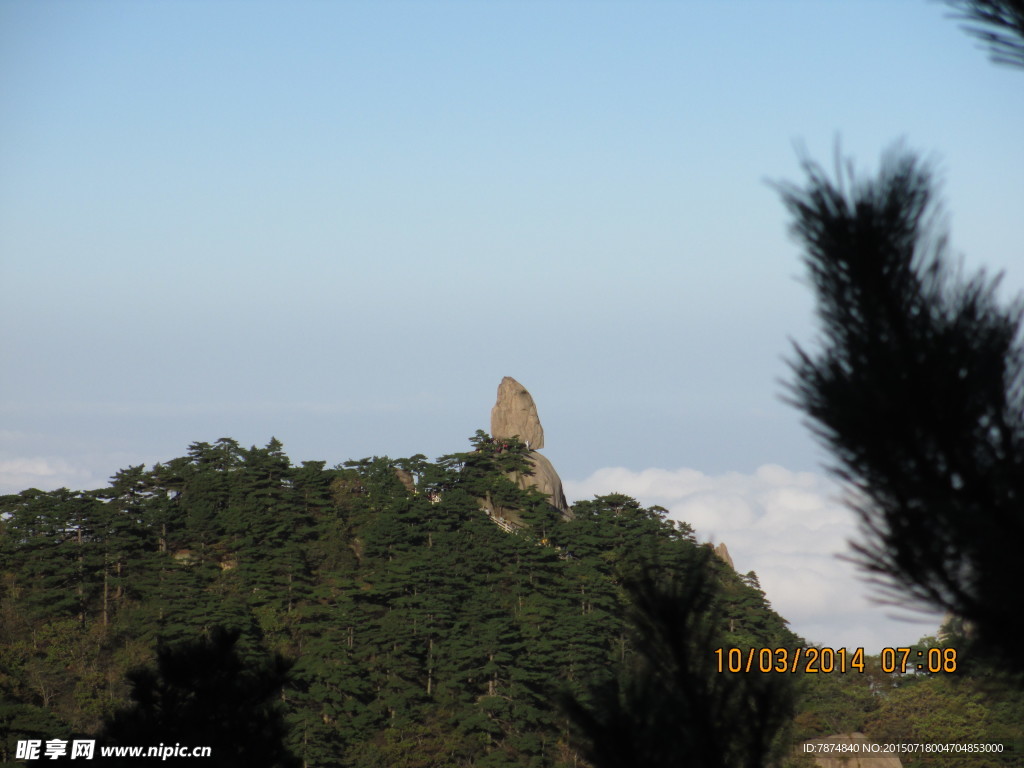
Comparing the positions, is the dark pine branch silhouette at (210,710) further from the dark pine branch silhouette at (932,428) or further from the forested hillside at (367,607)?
the forested hillside at (367,607)

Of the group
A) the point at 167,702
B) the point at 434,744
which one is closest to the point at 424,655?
the point at 434,744

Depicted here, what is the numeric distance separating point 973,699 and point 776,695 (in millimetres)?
26349

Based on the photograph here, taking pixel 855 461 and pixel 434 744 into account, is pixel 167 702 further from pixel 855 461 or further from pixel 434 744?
pixel 434 744

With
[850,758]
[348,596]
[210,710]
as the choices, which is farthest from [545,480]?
[210,710]

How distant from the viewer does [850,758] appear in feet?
85.8

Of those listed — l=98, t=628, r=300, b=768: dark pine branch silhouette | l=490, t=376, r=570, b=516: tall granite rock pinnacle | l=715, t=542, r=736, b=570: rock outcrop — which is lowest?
l=98, t=628, r=300, b=768: dark pine branch silhouette

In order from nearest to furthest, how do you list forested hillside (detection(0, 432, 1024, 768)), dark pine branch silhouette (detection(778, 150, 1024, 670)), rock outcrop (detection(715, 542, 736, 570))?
dark pine branch silhouette (detection(778, 150, 1024, 670)), forested hillside (detection(0, 432, 1024, 768)), rock outcrop (detection(715, 542, 736, 570))

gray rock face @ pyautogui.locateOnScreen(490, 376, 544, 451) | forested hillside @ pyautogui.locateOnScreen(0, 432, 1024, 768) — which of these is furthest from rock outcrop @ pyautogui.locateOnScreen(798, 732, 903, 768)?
gray rock face @ pyautogui.locateOnScreen(490, 376, 544, 451)

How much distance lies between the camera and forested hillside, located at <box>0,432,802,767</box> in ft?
84.7

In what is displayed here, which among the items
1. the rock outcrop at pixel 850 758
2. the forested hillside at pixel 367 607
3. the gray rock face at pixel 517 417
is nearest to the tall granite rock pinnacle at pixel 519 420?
the gray rock face at pixel 517 417

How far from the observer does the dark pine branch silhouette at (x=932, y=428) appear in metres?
3.20

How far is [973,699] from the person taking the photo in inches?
1042

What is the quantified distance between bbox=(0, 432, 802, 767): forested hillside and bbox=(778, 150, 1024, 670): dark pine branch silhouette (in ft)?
68.5

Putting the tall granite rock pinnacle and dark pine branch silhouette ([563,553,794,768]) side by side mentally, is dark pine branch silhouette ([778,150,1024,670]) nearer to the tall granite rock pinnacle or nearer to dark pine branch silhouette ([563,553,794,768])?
dark pine branch silhouette ([563,553,794,768])
